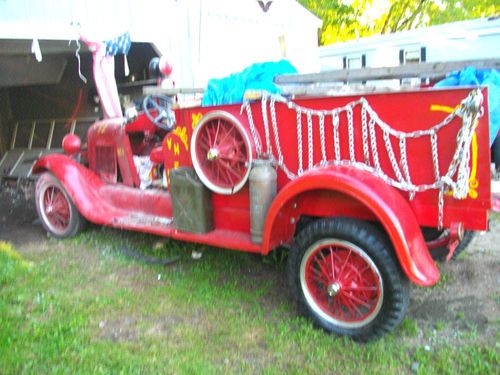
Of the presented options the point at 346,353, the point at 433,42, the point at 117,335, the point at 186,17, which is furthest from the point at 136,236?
the point at 433,42

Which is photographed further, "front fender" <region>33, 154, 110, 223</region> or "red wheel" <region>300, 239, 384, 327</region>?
"front fender" <region>33, 154, 110, 223</region>

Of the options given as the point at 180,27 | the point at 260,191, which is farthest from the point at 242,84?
the point at 180,27

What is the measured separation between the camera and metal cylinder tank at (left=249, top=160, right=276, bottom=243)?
9.91 ft

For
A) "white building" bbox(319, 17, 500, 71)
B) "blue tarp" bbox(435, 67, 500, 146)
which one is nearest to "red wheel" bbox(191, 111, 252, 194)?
"blue tarp" bbox(435, 67, 500, 146)

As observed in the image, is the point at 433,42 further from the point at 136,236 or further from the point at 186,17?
the point at 136,236

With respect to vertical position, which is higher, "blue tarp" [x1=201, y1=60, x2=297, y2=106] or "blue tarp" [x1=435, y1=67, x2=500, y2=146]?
"blue tarp" [x1=201, y1=60, x2=297, y2=106]

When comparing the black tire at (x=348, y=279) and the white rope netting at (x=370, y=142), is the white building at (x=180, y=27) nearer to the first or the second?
the white rope netting at (x=370, y=142)

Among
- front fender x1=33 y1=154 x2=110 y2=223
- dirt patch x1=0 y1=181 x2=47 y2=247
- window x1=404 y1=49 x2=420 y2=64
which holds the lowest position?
dirt patch x1=0 y1=181 x2=47 y2=247

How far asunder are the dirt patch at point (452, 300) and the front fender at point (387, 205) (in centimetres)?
60

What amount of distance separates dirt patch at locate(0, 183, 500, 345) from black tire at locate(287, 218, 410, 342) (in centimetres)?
38

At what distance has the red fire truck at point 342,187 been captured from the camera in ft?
8.09

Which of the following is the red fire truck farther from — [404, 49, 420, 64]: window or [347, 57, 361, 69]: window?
[347, 57, 361, 69]: window

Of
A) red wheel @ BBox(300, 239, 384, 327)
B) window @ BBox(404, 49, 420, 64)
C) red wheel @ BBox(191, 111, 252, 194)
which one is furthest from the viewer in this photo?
window @ BBox(404, 49, 420, 64)

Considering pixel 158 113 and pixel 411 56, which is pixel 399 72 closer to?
pixel 158 113
